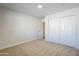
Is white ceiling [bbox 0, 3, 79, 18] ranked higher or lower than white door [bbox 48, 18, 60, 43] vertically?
higher

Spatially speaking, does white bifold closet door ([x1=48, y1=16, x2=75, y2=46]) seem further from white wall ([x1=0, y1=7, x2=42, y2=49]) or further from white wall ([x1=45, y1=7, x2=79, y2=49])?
white wall ([x1=0, y1=7, x2=42, y2=49])

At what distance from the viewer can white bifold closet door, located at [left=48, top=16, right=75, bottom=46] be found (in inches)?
53.1

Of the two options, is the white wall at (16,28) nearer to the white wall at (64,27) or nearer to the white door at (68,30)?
the white wall at (64,27)

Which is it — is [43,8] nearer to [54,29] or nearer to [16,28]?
[54,29]

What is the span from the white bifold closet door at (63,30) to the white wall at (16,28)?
0.74 feet

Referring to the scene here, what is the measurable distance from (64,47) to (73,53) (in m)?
0.17

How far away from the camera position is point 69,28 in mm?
1361

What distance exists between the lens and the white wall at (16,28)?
133 centimetres

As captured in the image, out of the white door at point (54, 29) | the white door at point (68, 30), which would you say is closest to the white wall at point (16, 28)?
the white door at point (54, 29)

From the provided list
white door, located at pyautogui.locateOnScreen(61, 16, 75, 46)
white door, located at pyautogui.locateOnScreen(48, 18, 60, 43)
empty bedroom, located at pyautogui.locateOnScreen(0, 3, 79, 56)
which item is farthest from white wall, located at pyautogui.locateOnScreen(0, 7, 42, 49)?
white door, located at pyautogui.locateOnScreen(61, 16, 75, 46)

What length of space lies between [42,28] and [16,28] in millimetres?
470

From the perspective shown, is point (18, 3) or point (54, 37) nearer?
point (18, 3)

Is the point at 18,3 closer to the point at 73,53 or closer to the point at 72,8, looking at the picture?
the point at 72,8

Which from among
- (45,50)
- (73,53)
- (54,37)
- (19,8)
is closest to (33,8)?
(19,8)
